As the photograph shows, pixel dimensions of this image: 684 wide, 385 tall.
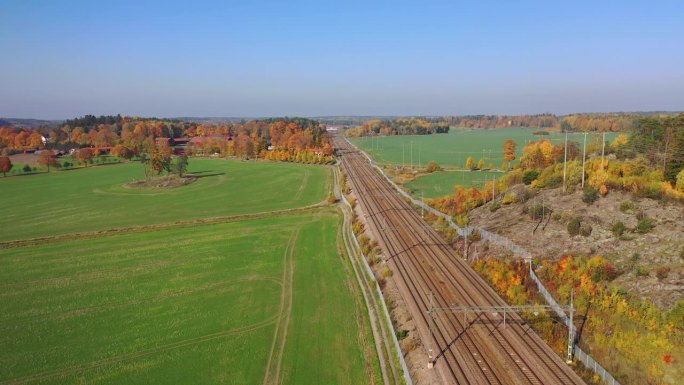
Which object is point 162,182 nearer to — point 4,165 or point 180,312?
point 4,165

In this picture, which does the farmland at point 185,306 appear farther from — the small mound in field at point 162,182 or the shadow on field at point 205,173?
the shadow on field at point 205,173

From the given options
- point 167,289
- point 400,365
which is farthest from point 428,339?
point 167,289

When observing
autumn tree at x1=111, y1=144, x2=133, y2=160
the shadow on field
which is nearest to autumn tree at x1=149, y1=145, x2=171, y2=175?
the shadow on field

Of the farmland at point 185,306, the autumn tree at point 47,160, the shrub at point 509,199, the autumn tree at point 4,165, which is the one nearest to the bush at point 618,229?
the shrub at point 509,199

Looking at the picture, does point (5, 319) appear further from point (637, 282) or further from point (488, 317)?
point (637, 282)

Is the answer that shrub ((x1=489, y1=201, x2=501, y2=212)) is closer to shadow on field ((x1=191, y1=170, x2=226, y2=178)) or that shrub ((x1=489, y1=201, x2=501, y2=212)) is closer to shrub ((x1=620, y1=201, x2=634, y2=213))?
shrub ((x1=620, y1=201, x2=634, y2=213))

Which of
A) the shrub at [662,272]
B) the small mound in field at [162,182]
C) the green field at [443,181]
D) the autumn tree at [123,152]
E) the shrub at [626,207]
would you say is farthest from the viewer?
the autumn tree at [123,152]
